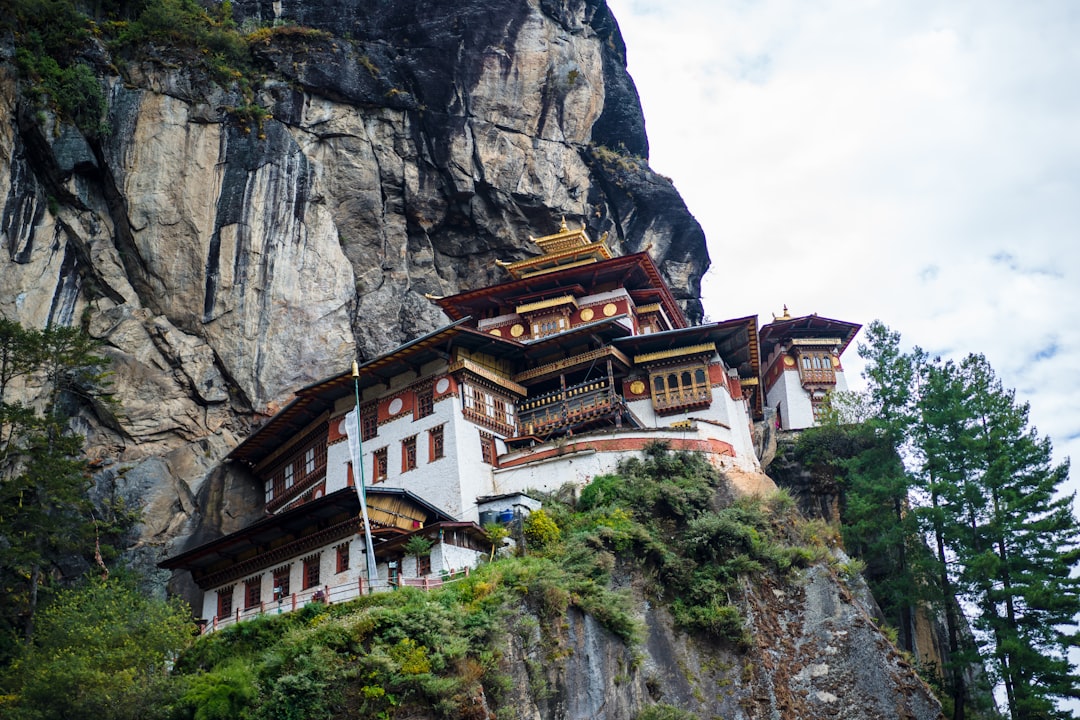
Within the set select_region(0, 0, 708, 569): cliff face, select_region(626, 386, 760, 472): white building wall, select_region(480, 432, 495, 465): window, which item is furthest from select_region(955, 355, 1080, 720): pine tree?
select_region(0, 0, 708, 569): cliff face

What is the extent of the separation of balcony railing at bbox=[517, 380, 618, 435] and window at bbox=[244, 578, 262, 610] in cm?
1298

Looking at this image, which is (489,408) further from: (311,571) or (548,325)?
(311,571)

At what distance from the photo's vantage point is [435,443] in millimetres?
42906

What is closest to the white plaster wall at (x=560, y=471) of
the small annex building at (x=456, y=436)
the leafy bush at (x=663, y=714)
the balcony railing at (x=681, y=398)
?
the small annex building at (x=456, y=436)

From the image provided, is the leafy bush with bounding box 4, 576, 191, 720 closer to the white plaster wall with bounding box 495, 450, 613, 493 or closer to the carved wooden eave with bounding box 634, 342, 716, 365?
the white plaster wall with bounding box 495, 450, 613, 493

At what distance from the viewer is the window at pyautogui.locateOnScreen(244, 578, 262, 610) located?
37938mm

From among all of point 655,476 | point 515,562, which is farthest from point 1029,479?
point 515,562

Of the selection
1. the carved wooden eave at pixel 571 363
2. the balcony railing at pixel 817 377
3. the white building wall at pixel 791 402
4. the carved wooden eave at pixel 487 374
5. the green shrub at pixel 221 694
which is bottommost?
the green shrub at pixel 221 694

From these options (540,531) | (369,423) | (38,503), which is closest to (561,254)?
(369,423)

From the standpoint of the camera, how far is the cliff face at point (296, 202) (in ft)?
153

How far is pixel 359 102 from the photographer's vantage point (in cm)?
5878

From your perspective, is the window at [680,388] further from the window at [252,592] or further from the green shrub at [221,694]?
the green shrub at [221,694]

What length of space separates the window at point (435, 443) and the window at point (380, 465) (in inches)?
95.4

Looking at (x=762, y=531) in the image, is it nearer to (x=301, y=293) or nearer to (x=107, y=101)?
(x=301, y=293)
